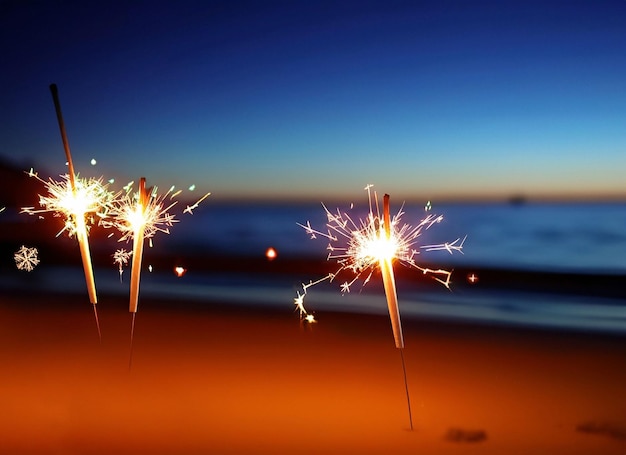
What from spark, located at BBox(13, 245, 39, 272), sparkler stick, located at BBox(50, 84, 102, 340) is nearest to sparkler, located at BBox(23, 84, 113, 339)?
sparkler stick, located at BBox(50, 84, 102, 340)

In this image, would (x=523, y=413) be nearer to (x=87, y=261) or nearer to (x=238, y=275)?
(x=87, y=261)

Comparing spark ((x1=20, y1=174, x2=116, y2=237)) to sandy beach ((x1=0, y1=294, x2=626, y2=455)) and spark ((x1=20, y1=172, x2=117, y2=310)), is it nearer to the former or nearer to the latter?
spark ((x1=20, y1=172, x2=117, y2=310))

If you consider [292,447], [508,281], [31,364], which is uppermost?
[508,281]

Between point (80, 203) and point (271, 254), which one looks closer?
point (80, 203)

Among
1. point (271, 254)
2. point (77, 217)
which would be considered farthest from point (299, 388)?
point (271, 254)

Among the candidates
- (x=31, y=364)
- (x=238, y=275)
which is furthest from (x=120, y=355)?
(x=238, y=275)

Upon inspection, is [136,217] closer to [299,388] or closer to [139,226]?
[139,226]

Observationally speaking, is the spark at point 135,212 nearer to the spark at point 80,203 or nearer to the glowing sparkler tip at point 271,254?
the spark at point 80,203
